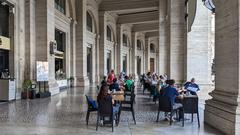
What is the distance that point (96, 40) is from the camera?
27.8 m

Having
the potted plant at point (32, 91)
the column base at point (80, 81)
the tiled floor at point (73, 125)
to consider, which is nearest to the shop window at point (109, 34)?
the column base at point (80, 81)

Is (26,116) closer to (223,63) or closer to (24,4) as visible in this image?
(223,63)

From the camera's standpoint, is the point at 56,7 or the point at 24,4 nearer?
the point at 24,4

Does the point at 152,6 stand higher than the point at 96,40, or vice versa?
the point at 152,6

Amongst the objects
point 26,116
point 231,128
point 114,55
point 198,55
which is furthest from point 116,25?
point 231,128

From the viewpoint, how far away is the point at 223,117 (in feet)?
19.6

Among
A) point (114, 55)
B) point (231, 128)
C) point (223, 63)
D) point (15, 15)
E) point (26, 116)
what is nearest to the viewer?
point (231, 128)

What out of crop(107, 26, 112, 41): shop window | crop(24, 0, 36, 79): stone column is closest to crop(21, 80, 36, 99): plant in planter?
crop(24, 0, 36, 79): stone column

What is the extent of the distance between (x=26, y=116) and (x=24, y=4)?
751cm

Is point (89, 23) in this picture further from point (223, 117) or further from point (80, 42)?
point (223, 117)

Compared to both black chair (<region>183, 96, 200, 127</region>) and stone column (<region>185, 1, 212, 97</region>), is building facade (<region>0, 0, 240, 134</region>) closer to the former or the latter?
stone column (<region>185, 1, 212, 97</region>)

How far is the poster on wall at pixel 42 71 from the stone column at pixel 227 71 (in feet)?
30.0

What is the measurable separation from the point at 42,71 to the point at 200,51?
7.42 m

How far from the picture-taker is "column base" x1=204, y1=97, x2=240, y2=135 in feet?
17.9
